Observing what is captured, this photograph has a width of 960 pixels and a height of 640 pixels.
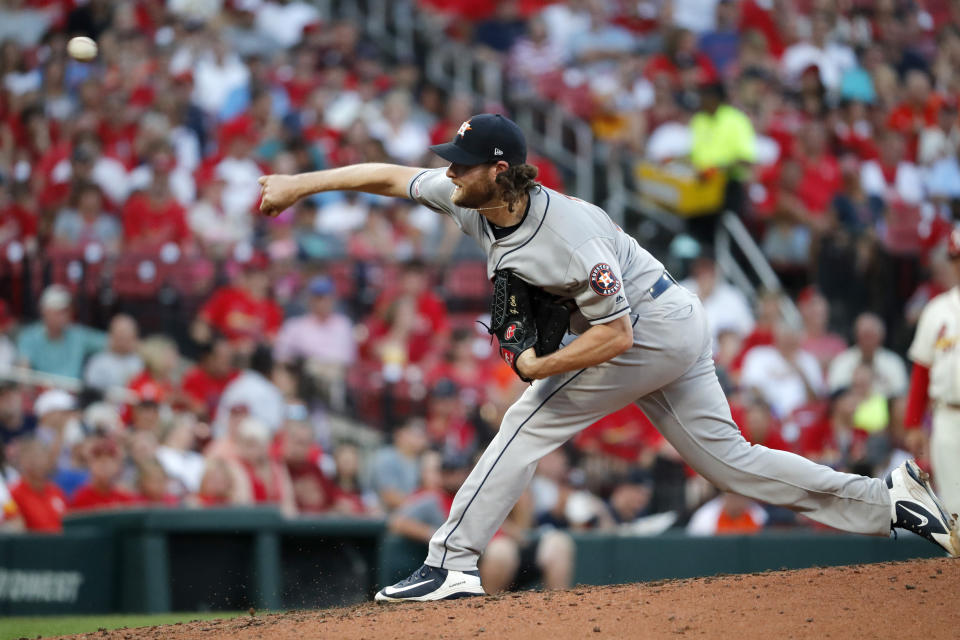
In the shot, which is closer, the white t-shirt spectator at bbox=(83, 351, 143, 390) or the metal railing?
the white t-shirt spectator at bbox=(83, 351, 143, 390)

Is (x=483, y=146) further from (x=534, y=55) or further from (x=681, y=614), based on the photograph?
(x=534, y=55)

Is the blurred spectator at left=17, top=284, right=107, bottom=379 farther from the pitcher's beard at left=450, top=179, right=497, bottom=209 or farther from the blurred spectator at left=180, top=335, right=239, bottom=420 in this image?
the pitcher's beard at left=450, top=179, right=497, bottom=209

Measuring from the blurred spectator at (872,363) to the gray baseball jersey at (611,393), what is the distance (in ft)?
18.6

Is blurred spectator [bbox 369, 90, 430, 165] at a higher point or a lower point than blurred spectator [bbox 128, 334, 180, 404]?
higher

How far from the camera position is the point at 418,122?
14141 mm

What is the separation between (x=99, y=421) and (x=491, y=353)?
11.1 feet

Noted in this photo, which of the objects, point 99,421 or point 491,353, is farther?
point 491,353

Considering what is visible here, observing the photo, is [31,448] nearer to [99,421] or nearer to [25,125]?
[99,421]

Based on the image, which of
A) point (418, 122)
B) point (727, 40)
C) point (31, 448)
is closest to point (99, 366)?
point (31, 448)

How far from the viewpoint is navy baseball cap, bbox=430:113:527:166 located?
4.62m

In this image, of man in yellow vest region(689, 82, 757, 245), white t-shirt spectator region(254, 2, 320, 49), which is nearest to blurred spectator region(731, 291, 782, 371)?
man in yellow vest region(689, 82, 757, 245)

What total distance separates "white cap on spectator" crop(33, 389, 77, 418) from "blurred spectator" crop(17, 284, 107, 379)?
564mm

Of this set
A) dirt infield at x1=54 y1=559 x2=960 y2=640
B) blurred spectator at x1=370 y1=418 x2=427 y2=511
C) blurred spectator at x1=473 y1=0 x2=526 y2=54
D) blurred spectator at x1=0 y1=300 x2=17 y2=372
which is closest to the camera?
dirt infield at x1=54 y1=559 x2=960 y2=640

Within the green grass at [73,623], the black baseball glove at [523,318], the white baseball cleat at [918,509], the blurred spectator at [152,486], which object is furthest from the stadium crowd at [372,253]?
the black baseball glove at [523,318]
